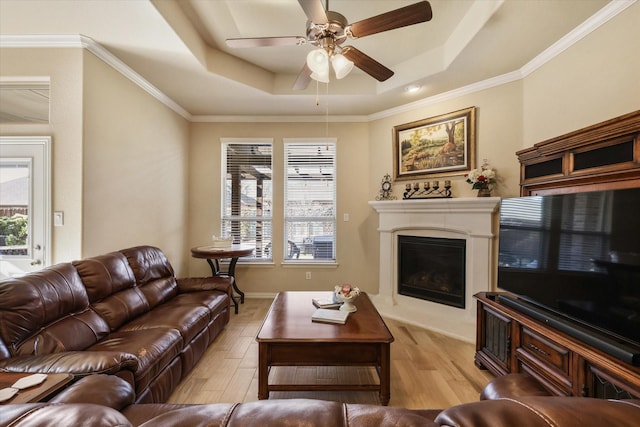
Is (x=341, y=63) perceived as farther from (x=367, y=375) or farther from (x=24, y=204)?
(x=24, y=204)

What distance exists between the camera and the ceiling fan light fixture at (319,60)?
187 centimetres

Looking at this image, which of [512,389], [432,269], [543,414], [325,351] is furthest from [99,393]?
[432,269]

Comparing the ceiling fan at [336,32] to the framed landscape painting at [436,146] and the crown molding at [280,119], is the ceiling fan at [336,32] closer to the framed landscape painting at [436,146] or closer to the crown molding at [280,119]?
the framed landscape painting at [436,146]

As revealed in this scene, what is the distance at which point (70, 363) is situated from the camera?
1.35 meters

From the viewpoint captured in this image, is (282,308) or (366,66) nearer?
(366,66)

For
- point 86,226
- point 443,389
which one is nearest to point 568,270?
point 443,389

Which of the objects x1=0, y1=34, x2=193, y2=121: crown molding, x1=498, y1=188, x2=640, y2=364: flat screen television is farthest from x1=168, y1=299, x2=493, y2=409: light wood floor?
x1=0, y1=34, x2=193, y2=121: crown molding

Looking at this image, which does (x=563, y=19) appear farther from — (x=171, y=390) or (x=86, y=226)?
(x=86, y=226)

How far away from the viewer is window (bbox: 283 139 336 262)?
4176mm

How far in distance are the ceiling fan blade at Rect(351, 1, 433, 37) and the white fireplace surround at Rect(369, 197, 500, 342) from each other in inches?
76.2

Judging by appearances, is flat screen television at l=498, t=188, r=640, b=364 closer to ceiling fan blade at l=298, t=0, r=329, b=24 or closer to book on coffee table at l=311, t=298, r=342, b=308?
book on coffee table at l=311, t=298, r=342, b=308

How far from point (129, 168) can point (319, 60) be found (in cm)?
236

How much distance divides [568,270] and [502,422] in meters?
1.82

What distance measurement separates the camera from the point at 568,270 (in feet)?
5.66
